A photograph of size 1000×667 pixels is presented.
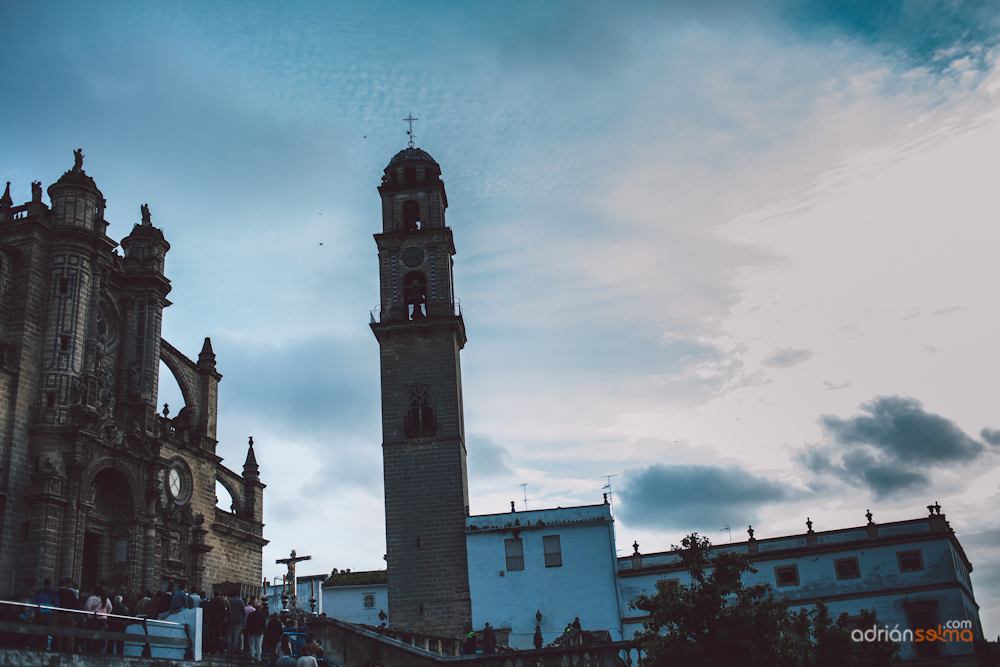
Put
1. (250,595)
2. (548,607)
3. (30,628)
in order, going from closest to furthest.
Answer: (30,628), (548,607), (250,595)

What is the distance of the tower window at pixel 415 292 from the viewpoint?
1663 inches

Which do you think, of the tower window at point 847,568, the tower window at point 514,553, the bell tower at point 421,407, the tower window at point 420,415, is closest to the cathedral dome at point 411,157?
the bell tower at point 421,407

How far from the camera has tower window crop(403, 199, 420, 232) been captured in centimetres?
4441

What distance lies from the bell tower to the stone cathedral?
26.8 feet

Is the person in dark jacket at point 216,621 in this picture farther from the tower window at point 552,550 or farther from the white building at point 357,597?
the white building at point 357,597

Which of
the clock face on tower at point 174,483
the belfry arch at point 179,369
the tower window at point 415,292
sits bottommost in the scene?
the clock face on tower at point 174,483

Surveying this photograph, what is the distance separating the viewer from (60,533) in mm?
27797

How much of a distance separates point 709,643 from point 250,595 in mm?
26009

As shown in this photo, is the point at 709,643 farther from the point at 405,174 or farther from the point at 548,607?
the point at 405,174

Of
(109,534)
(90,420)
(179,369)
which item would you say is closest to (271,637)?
(90,420)

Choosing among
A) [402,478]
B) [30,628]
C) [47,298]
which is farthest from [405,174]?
[30,628]

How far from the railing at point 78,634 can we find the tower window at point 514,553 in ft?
71.3

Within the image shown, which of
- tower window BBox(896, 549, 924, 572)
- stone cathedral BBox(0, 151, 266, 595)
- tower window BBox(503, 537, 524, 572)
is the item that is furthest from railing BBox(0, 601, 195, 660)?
tower window BBox(896, 549, 924, 572)

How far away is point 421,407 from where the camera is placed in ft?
130
